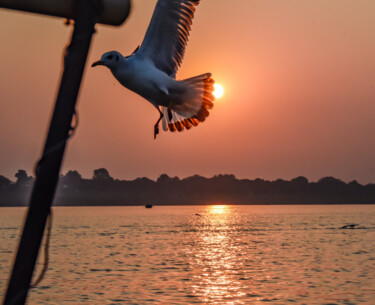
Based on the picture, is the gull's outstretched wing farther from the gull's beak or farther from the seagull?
the gull's beak

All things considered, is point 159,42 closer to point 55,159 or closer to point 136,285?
point 55,159

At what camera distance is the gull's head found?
3.87 m

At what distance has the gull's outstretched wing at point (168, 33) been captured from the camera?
18.0 ft

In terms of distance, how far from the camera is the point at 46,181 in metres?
2.96

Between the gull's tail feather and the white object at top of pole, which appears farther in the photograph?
the gull's tail feather

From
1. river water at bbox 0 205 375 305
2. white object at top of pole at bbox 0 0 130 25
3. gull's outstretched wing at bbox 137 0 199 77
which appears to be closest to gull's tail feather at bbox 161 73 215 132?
gull's outstretched wing at bbox 137 0 199 77

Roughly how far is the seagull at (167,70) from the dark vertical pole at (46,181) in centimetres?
67

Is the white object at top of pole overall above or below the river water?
above

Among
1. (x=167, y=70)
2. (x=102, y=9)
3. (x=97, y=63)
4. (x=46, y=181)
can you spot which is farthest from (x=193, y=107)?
(x=46, y=181)

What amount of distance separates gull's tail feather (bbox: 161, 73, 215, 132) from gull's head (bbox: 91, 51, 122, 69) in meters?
1.23

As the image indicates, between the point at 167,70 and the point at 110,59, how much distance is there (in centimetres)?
224

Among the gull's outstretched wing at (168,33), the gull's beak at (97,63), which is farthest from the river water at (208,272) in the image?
the gull's beak at (97,63)

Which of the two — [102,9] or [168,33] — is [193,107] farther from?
[102,9]

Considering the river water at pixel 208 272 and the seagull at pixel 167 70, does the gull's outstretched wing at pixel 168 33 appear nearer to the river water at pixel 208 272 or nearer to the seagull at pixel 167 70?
the seagull at pixel 167 70
